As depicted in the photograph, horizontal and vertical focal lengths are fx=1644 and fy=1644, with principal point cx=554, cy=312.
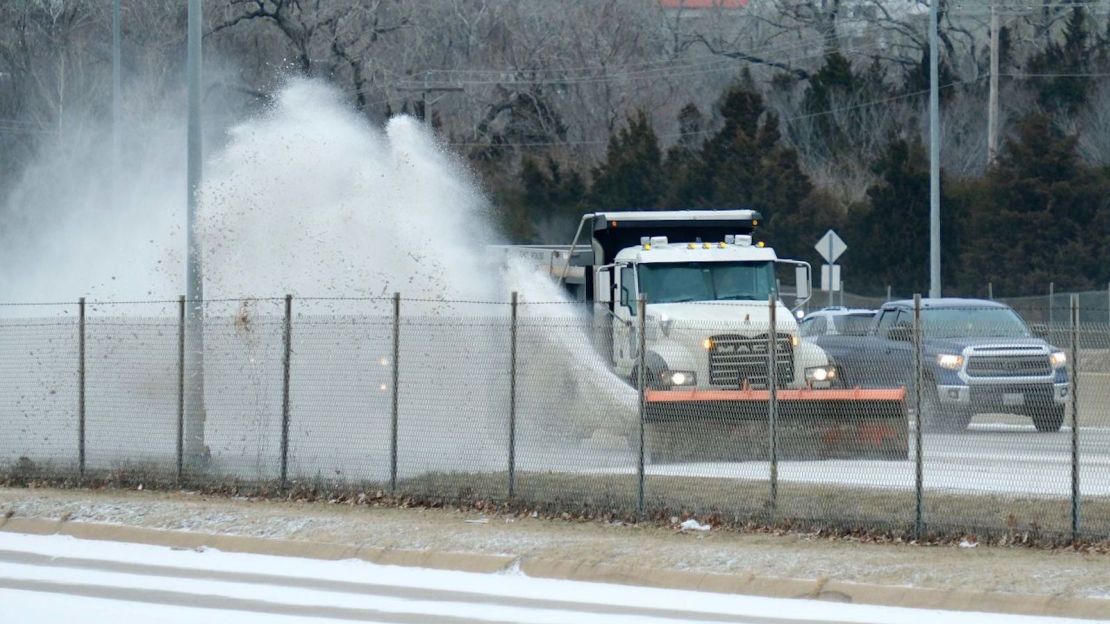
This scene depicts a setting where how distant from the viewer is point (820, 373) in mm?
21359

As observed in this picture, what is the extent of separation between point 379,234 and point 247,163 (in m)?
2.58

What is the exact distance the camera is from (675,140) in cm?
6994

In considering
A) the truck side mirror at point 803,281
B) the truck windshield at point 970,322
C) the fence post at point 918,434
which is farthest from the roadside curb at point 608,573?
the truck windshield at point 970,322

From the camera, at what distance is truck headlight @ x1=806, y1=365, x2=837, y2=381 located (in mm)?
21203

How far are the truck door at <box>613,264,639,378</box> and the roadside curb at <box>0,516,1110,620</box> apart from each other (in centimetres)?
569

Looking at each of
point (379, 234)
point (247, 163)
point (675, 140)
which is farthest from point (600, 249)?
point (675, 140)

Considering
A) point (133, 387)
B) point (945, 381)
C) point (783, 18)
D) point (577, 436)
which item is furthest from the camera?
point (783, 18)

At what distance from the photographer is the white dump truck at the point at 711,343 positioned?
16.8 metres

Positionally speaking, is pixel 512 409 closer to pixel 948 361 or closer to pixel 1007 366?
pixel 948 361

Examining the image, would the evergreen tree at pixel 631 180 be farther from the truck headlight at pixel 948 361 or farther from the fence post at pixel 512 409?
the fence post at pixel 512 409

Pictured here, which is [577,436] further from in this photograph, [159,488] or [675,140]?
[675,140]

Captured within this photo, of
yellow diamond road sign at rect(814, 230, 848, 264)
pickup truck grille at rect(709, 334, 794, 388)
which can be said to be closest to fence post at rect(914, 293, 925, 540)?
pickup truck grille at rect(709, 334, 794, 388)

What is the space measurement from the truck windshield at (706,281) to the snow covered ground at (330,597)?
941 centimetres

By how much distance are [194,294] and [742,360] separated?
6.94 meters
